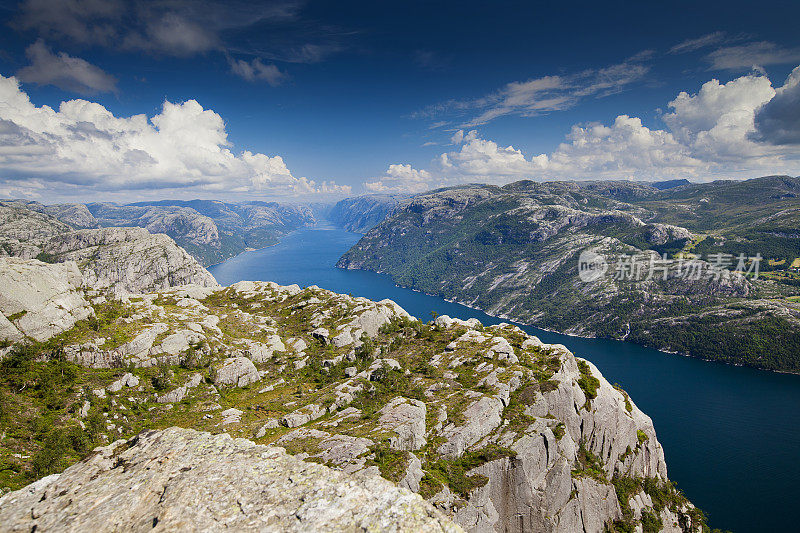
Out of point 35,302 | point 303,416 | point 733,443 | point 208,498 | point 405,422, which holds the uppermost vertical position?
point 208,498

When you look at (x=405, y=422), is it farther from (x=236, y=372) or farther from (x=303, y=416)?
(x=236, y=372)

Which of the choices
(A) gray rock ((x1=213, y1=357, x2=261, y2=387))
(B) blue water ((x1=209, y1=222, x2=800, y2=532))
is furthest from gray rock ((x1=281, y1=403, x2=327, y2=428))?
(B) blue water ((x1=209, y1=222, x2=800, y2=532))

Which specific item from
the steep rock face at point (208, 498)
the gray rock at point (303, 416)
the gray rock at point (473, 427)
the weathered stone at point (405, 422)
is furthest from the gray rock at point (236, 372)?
the steep rock face at point (208, 498)

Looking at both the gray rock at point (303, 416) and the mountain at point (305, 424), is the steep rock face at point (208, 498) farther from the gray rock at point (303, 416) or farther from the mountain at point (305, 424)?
the gray rock at point (303, 416)

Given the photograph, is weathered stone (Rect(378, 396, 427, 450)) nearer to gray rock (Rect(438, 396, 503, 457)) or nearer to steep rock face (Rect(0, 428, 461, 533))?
gray rock (Rect(438, 396, 503, 457))

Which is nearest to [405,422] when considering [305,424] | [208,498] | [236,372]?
[305,424]

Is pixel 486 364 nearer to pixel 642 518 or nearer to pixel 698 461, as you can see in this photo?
pixel 642 518
